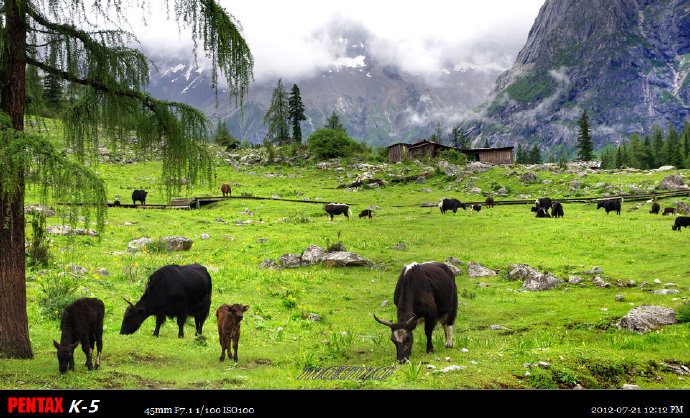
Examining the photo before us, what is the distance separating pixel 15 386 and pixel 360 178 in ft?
182

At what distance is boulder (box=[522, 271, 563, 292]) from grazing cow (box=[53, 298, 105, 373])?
1541cm

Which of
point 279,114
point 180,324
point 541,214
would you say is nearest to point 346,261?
point 180,324

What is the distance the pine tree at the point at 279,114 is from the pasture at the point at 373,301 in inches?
2513

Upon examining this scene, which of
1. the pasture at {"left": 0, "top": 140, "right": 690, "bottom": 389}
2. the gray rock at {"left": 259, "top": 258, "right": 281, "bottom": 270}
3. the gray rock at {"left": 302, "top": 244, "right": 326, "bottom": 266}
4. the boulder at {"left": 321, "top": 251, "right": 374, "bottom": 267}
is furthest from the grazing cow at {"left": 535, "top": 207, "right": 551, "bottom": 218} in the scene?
the gray rock at {"left": 259, "top": 258, "right": 281, "bottom": 270}

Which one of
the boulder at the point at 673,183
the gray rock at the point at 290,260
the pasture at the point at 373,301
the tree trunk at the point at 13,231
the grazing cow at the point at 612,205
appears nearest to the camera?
the tree trunk at the point at 13,231

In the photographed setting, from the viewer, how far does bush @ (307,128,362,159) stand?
2975 inches

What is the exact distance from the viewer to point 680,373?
24.4 feet

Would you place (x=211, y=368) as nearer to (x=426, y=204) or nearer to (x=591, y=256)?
(x=591, y=256)

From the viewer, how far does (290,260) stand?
22109mm

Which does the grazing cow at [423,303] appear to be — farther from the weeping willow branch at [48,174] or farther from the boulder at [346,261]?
the boulder at [346,261]

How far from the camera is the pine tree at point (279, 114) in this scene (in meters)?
98.9

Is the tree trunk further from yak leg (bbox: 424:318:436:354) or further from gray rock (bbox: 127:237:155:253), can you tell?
gray rock (bbox: 127:237:155:253)

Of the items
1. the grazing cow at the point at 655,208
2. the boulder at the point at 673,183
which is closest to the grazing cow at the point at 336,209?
the grazing cow at the point at 655,208
